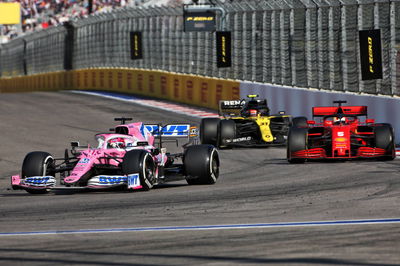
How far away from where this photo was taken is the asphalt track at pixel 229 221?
797cm

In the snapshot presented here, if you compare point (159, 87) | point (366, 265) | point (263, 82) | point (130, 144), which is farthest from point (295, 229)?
point (159, 87)

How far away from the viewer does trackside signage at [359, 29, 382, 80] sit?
22.9m

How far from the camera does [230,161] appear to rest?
65.1ft

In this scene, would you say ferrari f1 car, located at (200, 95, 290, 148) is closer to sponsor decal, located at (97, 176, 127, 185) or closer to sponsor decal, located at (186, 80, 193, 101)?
sponsor decal, located at (97, 176, 127, 185)

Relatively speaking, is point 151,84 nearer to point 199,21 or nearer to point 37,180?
point 199,21

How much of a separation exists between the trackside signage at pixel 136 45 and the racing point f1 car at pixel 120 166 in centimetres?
2957

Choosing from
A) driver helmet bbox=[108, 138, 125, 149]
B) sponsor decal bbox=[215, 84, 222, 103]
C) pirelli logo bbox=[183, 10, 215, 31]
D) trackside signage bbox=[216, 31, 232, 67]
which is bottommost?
driver helmet bbox=[108, 138, 125, 149]

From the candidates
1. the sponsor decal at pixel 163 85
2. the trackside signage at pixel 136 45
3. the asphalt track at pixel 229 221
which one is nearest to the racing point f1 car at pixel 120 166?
the asphalt track at pixel 229 221

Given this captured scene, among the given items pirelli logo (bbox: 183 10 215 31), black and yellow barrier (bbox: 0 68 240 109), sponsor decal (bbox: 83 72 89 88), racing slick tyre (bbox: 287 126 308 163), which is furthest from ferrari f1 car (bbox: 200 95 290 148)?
sponsor decal (bbox: 83 72 89 88)

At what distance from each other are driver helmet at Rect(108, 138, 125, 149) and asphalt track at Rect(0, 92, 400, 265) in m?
0.73

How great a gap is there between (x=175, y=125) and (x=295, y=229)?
21.9 ft

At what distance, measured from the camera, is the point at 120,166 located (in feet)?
47.2

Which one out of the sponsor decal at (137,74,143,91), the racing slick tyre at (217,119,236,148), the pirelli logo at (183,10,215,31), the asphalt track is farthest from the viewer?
the sponsor decal at (137,74,143,91)

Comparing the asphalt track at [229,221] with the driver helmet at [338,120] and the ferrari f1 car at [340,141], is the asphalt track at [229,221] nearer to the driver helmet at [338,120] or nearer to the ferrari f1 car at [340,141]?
the ferrari f1 car at [340,141]
